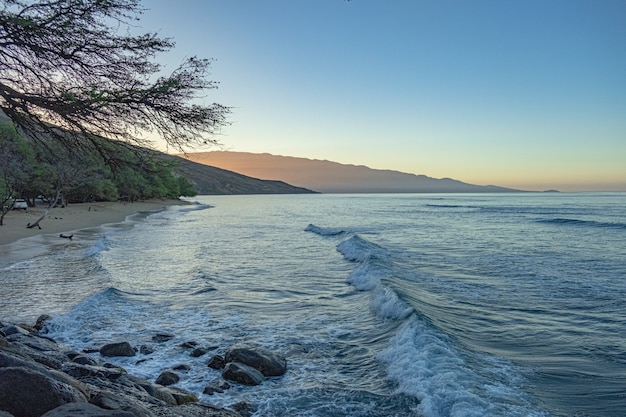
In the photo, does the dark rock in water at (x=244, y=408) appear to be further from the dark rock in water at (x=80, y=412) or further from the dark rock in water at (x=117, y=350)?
the dark rock in water at (x=117, y=350)

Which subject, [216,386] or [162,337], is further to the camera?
[162,337]

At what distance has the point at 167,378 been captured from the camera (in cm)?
722

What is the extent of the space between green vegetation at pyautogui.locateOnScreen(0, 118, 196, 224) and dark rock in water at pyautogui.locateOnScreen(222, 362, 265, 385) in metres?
3.54

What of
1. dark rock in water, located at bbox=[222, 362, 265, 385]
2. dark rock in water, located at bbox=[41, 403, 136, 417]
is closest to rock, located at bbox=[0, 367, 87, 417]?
dark rock in water, located at bbox=[41, 403, 136, 417]

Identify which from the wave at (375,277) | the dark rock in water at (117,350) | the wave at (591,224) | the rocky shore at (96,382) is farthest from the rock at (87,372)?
the wave at (591,224)

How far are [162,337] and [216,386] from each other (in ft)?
10.5

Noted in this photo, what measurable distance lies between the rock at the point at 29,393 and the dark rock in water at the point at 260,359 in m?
3.95

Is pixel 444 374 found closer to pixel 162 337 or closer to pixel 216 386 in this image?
pixel 216 386

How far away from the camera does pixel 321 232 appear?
37.9 m

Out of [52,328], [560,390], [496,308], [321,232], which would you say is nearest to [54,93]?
[52,328]

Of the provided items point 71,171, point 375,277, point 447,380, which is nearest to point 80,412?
point 447,380

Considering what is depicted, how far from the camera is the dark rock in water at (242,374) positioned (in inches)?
291

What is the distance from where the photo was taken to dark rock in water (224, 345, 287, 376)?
25.7 feet

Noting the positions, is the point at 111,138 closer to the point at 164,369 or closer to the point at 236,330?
the point at 164,369
